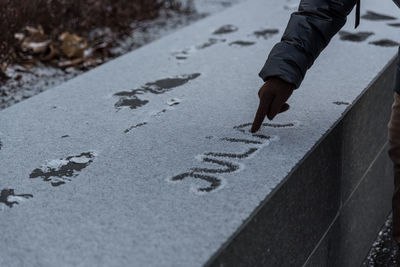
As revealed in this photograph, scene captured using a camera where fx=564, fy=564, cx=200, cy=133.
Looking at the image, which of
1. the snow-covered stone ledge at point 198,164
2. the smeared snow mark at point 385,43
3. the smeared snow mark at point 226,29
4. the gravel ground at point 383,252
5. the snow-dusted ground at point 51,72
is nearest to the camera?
the snow-covered stone ledge at point 198,164

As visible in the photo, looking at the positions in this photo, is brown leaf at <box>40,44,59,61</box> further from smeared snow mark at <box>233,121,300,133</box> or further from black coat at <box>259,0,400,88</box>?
black coat at <box>259,0,400,88</box>

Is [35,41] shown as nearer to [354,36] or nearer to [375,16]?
[354,36]

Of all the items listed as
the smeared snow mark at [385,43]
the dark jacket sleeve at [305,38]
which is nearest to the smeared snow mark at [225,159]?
the dark jacket sleeve at [305,38]

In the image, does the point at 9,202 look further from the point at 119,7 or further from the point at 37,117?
the point at 119,7

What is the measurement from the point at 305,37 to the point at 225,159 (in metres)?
0.46

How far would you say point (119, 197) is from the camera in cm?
151

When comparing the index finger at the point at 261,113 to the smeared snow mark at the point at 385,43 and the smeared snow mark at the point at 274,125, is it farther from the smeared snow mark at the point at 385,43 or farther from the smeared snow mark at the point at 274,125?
the smeared snow mark at the point at 385,43

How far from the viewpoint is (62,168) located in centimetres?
175

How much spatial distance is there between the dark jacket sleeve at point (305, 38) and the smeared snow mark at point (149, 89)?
0.69 metres

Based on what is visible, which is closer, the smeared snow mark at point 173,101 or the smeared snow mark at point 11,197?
the smeared snow mark at point 11,197

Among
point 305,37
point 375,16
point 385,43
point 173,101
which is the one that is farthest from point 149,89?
point 375,16

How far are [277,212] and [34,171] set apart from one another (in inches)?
30.3

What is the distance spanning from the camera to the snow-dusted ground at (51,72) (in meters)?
2.94

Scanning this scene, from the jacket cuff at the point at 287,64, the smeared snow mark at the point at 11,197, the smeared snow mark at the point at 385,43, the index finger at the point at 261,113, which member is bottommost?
the smeared snow mark at the point at 385,43
